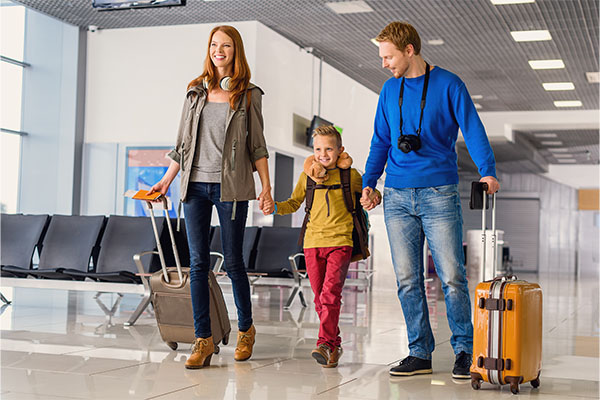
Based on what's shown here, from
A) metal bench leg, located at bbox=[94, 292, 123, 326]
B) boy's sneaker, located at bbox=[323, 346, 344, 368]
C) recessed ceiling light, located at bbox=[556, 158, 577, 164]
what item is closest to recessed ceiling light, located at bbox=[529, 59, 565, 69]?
metal bench leg, located at bbox=[94, 292, 123, 326]

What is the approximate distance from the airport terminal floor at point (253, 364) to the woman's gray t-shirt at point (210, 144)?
89cm

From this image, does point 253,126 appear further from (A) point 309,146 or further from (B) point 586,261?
(B) point 586,261

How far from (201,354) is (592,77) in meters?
11.1

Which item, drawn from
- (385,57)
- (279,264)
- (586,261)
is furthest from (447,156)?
(586,261)

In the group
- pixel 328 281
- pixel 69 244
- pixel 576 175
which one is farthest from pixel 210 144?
pixel 576 175

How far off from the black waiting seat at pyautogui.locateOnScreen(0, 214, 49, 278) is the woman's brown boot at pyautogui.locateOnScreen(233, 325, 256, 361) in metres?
3.41

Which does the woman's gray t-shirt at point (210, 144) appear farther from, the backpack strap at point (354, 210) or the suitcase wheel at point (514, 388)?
the suitcase wheel at point (514, 388)

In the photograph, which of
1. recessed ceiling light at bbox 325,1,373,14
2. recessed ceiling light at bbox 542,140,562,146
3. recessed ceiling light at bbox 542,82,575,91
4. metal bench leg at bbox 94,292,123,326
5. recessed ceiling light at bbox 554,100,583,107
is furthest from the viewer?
recessed ceiling light at bbox 542,140,562,146

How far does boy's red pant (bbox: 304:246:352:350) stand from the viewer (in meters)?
3.72

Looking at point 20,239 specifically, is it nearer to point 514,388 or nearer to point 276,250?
point 276,250

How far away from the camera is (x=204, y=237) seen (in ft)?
11.9

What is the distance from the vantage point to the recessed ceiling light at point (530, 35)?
1027cm

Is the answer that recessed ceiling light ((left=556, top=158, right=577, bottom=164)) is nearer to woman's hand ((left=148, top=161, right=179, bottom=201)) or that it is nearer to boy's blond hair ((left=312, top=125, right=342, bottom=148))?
Answer: boy's blond hair ((left=312, top=125, right=342, bottom=148))

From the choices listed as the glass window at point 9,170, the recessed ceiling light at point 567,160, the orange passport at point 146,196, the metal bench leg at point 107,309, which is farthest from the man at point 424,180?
the recessed ceiling light at point 567,160
